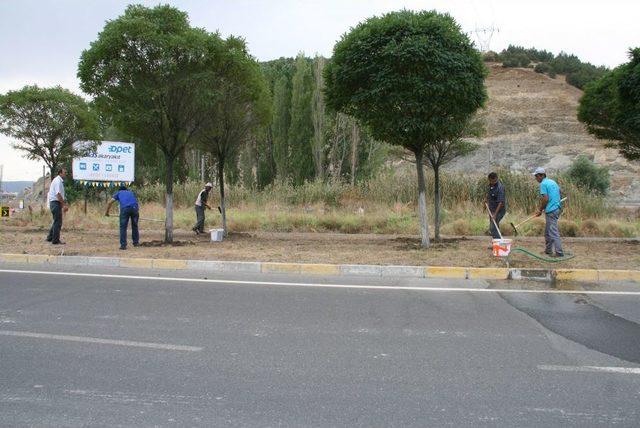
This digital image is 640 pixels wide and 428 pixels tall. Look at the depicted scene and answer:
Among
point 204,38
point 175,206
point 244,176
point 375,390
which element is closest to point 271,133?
point 244,176

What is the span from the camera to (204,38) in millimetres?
12266

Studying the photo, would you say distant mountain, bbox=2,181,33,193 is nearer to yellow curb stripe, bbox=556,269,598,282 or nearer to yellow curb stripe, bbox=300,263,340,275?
yellow curb stripe, bbox=300,263,340,275

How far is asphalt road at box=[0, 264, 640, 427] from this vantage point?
12.3ft

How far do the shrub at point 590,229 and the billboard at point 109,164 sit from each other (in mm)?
17609

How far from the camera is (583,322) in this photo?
20.4 ft

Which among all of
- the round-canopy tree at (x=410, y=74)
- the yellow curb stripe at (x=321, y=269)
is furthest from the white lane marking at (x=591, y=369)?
the round-canopy tree at (x=410, y=74)

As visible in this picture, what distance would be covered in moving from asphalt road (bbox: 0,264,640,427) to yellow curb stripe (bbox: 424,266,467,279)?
4.31ft

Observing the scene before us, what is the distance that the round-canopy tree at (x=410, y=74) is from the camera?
1052 centimetres

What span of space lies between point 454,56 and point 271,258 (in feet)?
16.9

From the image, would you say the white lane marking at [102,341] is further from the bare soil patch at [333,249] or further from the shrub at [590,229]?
the shrub at [590,229]

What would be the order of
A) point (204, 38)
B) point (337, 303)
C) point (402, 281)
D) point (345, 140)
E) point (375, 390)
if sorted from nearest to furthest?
point (375, 390) < point (337, 303) < point (402, 281) < point (204, 38) < point (345, 140)

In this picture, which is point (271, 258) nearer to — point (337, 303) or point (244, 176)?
point (337, 303)

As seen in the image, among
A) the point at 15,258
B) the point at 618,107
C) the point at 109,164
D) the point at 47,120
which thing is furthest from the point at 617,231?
the point at 109,164

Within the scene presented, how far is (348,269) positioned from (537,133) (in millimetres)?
43346
